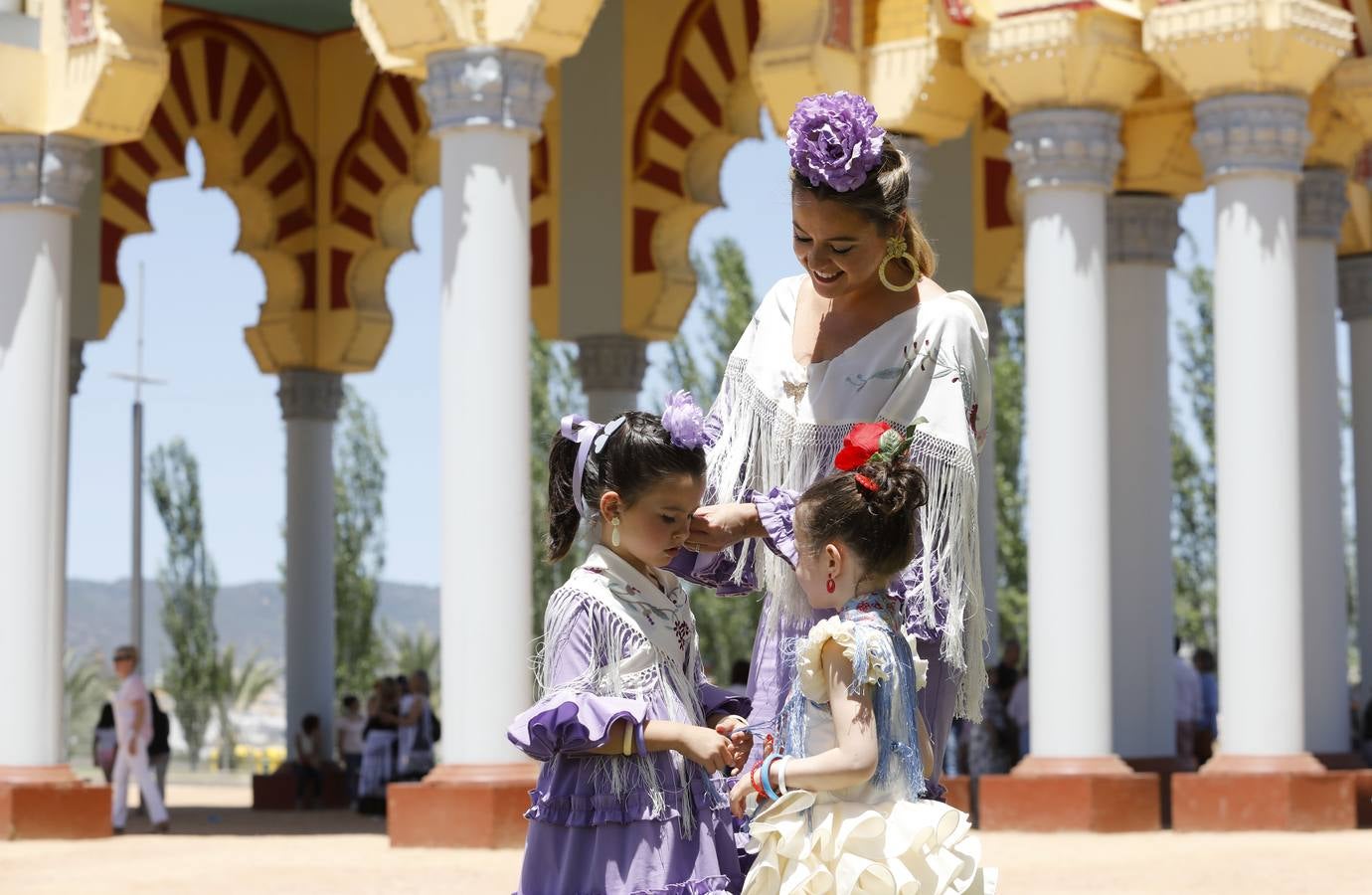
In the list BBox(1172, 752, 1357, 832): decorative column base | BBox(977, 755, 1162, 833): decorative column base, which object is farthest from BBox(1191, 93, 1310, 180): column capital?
BBox(977, 755, 1162, 833): decorative column base

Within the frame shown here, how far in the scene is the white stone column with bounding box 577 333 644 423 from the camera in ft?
67.6

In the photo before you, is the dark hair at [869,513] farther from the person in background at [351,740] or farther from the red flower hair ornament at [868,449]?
the person in background at [351,740]

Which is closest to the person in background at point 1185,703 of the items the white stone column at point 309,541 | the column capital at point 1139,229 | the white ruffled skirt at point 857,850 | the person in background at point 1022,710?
the person in background at point 1022,710

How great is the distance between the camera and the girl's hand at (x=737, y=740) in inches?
189

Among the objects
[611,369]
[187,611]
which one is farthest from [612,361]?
[187,611]

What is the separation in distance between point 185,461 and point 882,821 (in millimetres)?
39713

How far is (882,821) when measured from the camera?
4832mm

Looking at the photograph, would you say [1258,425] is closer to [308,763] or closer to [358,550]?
[308,763]

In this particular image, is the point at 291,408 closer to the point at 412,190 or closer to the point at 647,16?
the point at 412,190

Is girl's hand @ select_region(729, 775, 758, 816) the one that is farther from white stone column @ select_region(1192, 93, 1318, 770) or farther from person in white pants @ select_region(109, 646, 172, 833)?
person in white pants @ select_region(109, 646, 172, 833)

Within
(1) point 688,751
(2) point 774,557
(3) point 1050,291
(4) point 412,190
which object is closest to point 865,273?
(2) point 774,557

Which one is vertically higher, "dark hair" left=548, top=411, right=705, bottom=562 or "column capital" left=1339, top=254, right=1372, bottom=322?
"column capital" left=1339, top=254, right=1372, bottom=322

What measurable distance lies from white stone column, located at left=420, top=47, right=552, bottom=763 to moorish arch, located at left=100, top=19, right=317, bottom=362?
8333mm

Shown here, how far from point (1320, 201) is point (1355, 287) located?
105 inches
